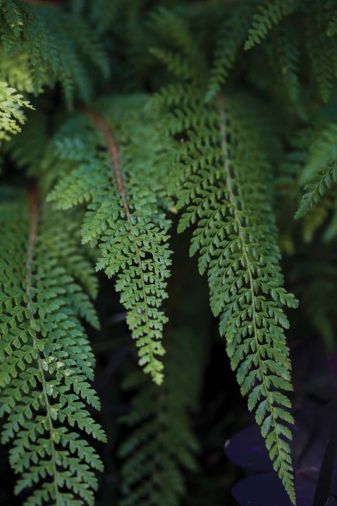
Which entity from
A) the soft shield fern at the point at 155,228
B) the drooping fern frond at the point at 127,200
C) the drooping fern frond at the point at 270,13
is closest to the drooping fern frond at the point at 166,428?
the soft shield fern at the point at 155,228

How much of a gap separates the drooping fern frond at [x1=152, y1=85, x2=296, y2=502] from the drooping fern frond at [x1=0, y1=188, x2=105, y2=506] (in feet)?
0.77

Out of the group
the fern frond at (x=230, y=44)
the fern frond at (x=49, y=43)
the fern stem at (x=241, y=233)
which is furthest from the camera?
the fern frond at (x=230, y=44)

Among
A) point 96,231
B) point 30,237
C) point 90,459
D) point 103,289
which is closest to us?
point 90,459

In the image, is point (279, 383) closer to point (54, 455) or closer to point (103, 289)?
point (54, 455)

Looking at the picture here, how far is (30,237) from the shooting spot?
116 centimetres

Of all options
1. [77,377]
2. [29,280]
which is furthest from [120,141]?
[77,377]

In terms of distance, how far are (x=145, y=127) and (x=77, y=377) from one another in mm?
588

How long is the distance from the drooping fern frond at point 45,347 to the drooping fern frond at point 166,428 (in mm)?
134

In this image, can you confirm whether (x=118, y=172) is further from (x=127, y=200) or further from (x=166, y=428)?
(x=166, y=428)

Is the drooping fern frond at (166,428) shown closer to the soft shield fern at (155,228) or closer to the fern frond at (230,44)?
the soft shield fern at (155,228)

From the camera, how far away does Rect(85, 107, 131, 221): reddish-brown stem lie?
3.28ft

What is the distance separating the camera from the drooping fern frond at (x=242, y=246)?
822 mm

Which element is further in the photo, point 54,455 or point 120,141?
point 120,141

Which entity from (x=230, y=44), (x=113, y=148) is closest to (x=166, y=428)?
(x=113, y=148)
